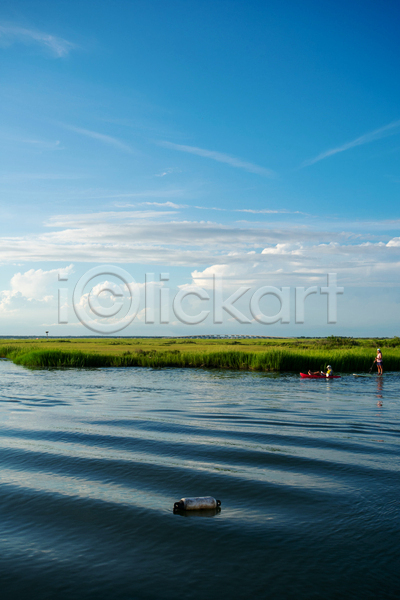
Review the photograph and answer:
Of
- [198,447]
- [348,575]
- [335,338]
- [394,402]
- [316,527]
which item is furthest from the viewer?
[335,338]

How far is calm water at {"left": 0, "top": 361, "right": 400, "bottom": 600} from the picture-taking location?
562cm

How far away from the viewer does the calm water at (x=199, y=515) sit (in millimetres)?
5621

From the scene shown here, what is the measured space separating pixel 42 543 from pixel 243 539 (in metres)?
2.97

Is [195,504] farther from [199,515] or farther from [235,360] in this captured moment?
[235,360]

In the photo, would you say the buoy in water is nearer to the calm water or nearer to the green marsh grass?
the calm water

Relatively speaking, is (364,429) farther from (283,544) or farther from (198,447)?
(283,544)

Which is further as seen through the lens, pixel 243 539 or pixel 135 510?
pixel 135 510

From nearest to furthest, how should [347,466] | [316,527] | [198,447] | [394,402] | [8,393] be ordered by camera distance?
[316,527] < [347,466] < [198,447] < [394,402] < [8,393]

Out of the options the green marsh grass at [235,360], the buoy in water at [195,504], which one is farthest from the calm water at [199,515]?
the green marsh grass at [235,360]

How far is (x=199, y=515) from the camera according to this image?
296 inches

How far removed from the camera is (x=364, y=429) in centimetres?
1476

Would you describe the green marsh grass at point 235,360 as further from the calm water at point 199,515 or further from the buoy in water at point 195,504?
the buoy in water at point 195,504

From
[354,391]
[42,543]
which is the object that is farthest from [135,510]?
[354,391]

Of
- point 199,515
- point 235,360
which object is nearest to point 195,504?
point 199,515
